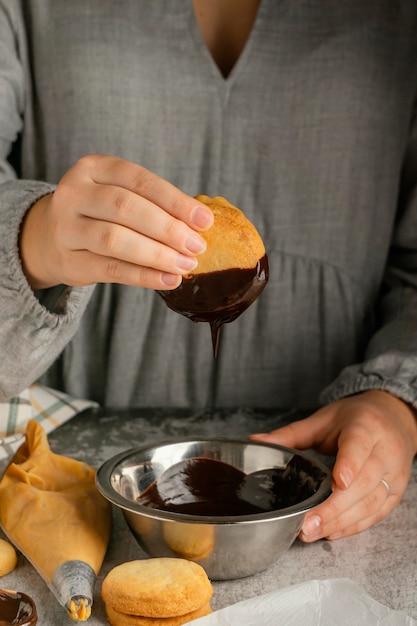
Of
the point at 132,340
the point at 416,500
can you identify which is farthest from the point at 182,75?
the point at 416,500

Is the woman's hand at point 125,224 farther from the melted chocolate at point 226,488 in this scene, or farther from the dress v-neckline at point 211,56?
the dress v-neckline at point 211,56

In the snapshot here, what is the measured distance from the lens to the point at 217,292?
38.2 inches

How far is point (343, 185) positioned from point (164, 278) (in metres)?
0.76

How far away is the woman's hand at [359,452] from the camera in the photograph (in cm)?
106

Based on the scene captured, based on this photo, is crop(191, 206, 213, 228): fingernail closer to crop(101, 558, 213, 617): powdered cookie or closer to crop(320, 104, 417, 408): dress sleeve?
crop(101, 558, 213, 617): powdered cookie

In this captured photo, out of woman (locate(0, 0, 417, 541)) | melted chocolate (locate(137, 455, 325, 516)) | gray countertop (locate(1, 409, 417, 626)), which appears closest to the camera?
gray countertop (locate(1, 409, 417, 626))

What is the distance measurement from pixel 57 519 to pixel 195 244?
0.40 metres

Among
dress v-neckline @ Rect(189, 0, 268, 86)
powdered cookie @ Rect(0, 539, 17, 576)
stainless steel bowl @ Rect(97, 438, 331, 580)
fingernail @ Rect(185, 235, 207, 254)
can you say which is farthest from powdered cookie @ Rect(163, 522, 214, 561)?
dress v-neckline @ Rect(189, 0, 268, 86)

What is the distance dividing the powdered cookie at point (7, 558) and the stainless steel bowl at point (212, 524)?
5.4 inches

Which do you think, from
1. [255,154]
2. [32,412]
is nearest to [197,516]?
[32,412]

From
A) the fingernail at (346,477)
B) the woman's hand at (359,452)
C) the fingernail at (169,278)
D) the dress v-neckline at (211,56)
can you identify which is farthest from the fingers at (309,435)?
the dress v-neckline at (211,56)

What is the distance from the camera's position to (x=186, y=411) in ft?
5.24

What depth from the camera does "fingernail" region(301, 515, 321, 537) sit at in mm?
1036

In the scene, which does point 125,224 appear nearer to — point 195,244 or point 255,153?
point 195,244
